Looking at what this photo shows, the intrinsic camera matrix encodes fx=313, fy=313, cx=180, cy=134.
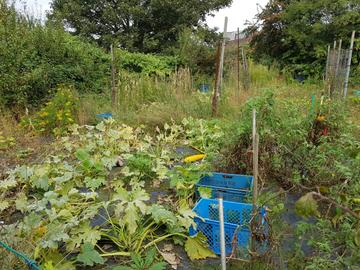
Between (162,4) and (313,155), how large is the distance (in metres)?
12.8

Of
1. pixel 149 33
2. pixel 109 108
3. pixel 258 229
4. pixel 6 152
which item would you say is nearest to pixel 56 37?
pixel 109 108

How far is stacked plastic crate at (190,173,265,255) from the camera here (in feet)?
6.16

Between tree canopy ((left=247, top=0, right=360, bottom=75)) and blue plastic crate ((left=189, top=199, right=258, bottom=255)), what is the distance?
8983mm

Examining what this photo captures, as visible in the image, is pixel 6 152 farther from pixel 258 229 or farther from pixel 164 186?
pixel 258 229

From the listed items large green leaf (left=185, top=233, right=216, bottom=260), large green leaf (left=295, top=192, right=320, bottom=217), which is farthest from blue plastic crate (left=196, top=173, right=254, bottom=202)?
large green leaf (left=295, top=192, right=320, bottom=217)

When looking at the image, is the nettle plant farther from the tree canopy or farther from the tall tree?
the tall tree

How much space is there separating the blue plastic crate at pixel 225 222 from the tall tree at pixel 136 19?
12742 millimetres

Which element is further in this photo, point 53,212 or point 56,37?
point 56,37

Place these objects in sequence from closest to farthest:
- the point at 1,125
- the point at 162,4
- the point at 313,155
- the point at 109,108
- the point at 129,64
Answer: the point at 313,155, the point at 1,125, the point at 109,108, the point at 129,64, the point at 162,4

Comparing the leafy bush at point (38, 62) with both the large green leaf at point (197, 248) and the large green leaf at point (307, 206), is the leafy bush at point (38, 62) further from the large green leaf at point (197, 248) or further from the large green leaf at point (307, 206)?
the large green leaf at point (307, 206)

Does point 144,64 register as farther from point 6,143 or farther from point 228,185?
point 228,185

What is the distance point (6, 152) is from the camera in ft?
14.0

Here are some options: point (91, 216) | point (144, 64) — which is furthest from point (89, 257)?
point (144, 64)

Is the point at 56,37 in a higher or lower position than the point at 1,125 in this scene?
higher
